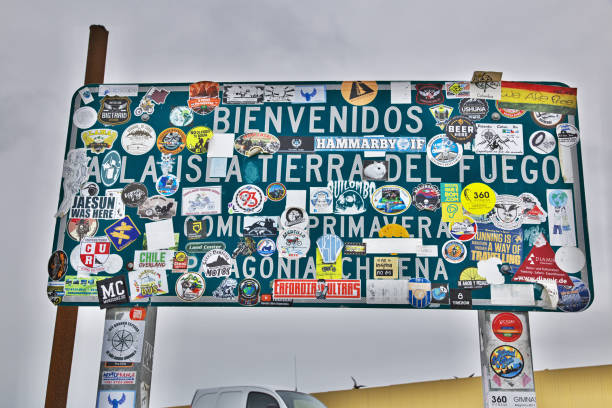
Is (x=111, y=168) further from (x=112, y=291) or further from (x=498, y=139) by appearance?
(x=498, y=139)

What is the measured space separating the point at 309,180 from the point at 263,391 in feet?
9.89

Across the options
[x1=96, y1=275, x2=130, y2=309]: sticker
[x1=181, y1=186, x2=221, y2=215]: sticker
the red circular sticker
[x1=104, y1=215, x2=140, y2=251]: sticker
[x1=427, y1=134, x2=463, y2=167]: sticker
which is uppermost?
[x1=427, y1=134, x2=463, y2=167]: sticker

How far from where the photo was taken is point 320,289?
8.16 m

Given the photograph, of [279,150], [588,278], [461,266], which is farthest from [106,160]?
[588,278]

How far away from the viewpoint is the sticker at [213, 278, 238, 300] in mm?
8281

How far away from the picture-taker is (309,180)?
8.72 meters

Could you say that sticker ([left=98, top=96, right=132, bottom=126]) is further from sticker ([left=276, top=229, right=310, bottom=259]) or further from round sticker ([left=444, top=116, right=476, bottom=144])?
round sticker ([left=444, top=116, right=476, bottom=144])

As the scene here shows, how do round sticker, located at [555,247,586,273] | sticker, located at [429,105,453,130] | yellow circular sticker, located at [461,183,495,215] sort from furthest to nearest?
sticker, located at [429,105,453,130] → yellow circular sticker, located at [461,183,495,215] → round sticker, located at [555,247,586,273]

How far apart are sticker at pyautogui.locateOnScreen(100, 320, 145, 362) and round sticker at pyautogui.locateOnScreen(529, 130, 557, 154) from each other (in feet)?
19.9

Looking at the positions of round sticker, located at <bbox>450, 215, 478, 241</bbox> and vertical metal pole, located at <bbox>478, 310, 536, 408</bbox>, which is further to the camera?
round sticker, located at <bbox>450, 215, 478, 241</bbox>

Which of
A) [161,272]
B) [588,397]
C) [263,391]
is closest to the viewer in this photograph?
[263,391]

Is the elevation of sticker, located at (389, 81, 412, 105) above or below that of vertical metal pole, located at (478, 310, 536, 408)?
above

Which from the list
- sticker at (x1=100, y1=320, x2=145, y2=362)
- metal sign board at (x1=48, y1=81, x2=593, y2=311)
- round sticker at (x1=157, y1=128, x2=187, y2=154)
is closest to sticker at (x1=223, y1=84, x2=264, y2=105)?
metal sign board at (x1=48, y1=81, x2=593, y2=311)

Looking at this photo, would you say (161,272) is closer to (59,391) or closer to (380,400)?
(59,391)
